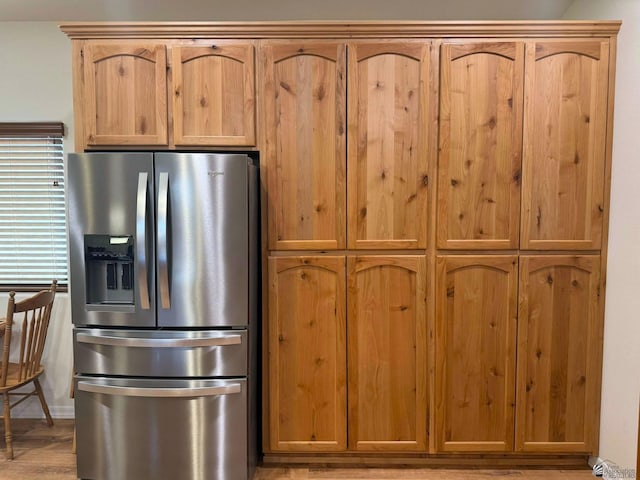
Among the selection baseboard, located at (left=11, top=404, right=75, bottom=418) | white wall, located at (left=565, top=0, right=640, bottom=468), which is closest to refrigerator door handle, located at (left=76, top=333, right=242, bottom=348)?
baseboard, located at (left=11, top=404, right=75, bottom=418)

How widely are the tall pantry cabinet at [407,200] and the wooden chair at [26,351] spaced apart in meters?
0.98

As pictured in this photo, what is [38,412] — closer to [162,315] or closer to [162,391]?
[162,391]

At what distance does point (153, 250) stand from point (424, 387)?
1575 mm

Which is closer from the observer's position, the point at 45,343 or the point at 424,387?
the point at 424,387

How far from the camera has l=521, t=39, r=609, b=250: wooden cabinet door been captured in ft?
7.04

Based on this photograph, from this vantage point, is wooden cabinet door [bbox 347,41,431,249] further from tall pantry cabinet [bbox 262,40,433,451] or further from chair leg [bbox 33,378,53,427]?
chair leg [bbox 33,378,53,427]

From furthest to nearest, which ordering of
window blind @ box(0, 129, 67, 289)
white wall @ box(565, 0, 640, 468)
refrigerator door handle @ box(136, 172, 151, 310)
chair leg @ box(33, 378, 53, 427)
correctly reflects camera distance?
window blind @ box(0, 129, 67, 289)
chair leg @ box(33, 378, 53, 427)
white wall @ box(565, 0, 640, 468)
refrigerator door handle @ box(136, 172, 151, 310)

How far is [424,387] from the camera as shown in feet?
7.38

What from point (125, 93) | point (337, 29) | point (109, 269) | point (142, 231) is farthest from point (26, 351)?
point (337, 29)

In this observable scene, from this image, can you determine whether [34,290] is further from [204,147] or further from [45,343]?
[204,147]

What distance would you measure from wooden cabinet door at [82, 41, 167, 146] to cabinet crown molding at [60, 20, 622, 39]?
0.08m

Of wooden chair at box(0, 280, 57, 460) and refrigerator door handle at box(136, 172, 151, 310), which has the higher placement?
refrigerator door handle at box(136, 172, 151, 310)

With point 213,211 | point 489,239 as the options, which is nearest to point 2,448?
point 213,211

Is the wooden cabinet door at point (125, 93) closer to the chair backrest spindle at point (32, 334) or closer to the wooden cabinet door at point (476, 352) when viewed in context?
the chair backrest spindle at point (32, 334)
